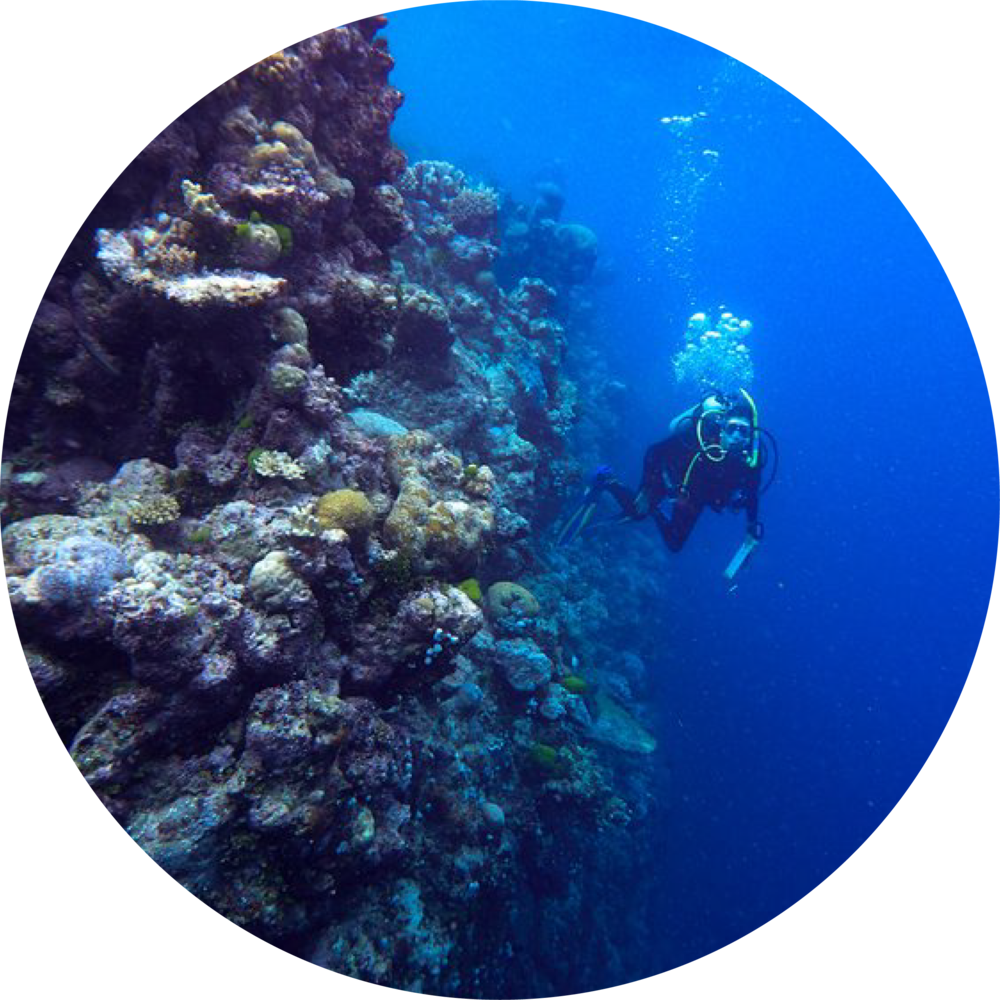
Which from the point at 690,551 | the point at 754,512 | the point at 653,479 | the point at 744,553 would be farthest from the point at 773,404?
the point at 744,553

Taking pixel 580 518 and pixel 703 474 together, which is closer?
pixel 703 474

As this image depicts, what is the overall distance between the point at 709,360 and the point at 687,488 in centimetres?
3564

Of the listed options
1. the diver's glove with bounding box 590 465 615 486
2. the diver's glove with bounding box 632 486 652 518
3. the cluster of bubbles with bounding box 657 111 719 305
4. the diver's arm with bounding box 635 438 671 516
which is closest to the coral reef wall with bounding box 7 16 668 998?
the diver's glove with bounding box 590 465 615 486

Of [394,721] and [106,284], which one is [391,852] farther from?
[106,284]

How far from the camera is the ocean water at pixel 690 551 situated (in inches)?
201

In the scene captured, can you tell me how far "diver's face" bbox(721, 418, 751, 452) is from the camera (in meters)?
11.7

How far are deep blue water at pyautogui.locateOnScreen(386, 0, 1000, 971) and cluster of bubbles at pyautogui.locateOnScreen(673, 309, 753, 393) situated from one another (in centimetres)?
165

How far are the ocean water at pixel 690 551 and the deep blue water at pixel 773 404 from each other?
0.27 metres

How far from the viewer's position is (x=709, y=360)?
4384cm

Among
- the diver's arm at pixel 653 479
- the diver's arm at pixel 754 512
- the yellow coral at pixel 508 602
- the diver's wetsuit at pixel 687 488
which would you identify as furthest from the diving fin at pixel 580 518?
the yellow coral at pixel 508 602

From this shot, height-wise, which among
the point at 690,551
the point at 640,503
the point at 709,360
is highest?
the point at 709,360

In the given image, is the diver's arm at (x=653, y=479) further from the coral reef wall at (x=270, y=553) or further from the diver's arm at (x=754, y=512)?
the coral reef wall at (x=270, y=553)

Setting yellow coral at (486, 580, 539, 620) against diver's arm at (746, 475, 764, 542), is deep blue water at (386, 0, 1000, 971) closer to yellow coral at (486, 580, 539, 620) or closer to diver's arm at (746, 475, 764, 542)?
diver's arm at (746, 475, 764, 542)

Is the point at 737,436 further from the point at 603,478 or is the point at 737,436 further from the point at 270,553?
the point at 270,553
